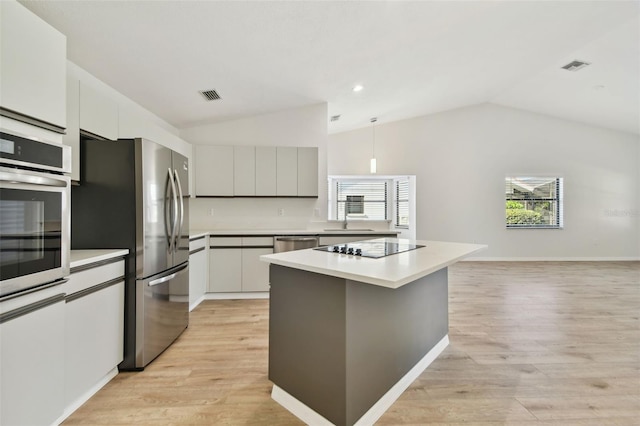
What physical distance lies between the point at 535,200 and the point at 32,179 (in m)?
8.45

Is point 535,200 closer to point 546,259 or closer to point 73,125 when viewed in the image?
point 546,259

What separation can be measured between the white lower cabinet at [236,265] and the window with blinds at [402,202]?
4113mm

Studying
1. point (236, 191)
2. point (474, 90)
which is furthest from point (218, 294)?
point (474, 90)

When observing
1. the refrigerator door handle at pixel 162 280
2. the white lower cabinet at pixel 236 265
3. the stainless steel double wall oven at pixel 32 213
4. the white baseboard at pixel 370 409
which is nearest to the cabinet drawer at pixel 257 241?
the white lower cabinet at pixel 236 265

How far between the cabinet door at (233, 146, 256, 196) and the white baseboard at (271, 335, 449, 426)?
115 inches

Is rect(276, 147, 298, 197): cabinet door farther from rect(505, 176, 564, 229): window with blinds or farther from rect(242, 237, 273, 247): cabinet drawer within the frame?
rect(505, 176, 564, 229): window with blinds

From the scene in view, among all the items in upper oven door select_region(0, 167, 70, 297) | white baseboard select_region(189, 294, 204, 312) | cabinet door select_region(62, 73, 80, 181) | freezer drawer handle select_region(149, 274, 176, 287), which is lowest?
white baseboard select_region(189, 294, 204, 312)

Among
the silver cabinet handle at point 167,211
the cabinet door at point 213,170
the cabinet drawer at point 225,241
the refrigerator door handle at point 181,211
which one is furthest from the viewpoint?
the cabinet door at point 213,170

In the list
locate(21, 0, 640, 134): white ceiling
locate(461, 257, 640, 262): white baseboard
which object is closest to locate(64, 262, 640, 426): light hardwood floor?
locate(21, 0, 640, 134): white ceiling

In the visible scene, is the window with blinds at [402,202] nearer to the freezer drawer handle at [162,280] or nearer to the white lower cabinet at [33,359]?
the freezer drawer handle at [162,280]

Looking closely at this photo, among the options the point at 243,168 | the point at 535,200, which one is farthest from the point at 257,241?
the point at 535,200

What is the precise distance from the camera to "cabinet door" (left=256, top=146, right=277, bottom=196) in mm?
4117

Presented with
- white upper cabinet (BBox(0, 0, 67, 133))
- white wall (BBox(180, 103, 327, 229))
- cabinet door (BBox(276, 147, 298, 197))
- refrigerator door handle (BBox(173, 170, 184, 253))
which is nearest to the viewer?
white upper cabinet (BBox(0, 0, 67, 133))

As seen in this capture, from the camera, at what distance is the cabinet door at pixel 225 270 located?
364 cm
